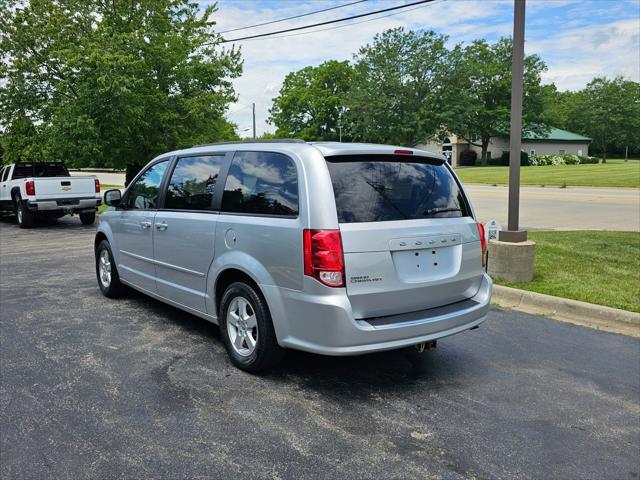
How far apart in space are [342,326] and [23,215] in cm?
1444

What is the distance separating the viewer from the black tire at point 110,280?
6.46 m

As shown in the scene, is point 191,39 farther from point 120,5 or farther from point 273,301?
point 273,301

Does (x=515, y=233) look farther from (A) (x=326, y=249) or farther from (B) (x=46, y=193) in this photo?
(B) (x=46, y=193)

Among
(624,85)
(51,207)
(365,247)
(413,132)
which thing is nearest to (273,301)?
(365,247)

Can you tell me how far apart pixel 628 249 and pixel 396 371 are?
7184 mm

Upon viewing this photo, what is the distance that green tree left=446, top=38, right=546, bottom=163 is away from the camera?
232 ft

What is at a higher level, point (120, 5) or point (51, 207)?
point (120, 5)

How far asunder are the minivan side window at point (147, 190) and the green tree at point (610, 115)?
282ft

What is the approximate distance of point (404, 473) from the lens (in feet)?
9.46

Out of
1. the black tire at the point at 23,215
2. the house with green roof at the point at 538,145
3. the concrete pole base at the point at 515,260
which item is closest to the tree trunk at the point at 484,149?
the house with green roof at the point at 538,145

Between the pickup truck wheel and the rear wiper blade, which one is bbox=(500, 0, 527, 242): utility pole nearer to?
the rear wiper blade

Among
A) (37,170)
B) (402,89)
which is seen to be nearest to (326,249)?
(37,170)

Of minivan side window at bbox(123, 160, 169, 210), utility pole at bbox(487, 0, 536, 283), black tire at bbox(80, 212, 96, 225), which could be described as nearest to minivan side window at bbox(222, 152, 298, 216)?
minivan side window at bbox(123, 160, 169, 210)

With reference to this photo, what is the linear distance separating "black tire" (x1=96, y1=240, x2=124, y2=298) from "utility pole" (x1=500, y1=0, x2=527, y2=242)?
5.02 m
